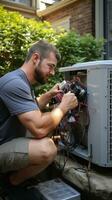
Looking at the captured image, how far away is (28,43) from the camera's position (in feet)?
14.9

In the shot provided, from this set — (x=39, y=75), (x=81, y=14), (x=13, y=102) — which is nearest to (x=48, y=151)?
(x=13, y=102)

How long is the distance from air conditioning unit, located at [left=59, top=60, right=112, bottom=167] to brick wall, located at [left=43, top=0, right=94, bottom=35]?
4826mm

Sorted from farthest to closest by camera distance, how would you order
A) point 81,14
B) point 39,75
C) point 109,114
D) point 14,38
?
1. point 81,14
2. point 14,38
3. point 39,75
4. point 109,114

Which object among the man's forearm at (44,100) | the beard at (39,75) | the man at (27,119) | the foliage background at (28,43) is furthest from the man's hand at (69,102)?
the foliage background at (28,43)

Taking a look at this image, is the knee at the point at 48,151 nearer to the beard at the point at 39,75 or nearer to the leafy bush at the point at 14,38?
the beard at the point at 39,75

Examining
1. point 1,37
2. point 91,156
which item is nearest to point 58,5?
point 1,37

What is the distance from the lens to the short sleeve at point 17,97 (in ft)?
7.88

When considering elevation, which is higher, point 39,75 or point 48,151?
point 39,75

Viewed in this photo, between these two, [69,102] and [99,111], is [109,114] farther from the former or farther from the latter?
[69,102]

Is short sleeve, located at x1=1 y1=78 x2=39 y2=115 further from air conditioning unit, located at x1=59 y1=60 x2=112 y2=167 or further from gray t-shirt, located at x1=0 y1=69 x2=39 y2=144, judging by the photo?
air conditioning unit, located at x1=59 y1=60 x2=112 y2=167

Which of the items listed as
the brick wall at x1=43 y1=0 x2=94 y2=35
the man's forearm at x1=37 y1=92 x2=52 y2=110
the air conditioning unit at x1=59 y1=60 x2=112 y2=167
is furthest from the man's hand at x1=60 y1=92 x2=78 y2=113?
the brick wall at x1=43 y1=0 x2=94 y2=35

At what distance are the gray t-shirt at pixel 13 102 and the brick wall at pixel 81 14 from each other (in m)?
4.95

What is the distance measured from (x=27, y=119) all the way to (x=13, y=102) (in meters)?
0.16

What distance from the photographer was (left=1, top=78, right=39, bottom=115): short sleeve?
2400mm
